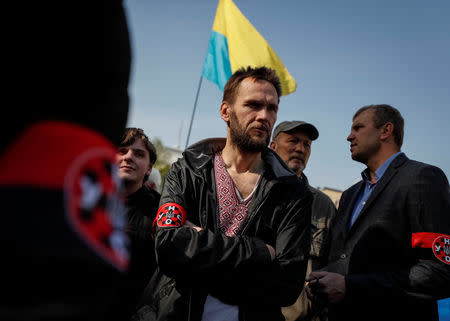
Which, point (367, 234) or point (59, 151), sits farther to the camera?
point (367, 234)

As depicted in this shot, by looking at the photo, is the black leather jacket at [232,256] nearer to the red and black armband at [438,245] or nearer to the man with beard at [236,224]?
the man with beard at [236,224]

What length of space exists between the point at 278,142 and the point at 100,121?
451 centimetres

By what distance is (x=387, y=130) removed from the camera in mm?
3406

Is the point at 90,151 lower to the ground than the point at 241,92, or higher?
lower

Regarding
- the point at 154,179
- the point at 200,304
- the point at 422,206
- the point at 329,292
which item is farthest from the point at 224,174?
the point at 154,179

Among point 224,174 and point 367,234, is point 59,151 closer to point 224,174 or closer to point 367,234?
point 224,174

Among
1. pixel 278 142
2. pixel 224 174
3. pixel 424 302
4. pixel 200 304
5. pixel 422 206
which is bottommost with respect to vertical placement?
pixel 424 302

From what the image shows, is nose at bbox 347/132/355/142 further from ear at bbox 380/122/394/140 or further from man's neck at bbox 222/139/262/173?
man's neck at bbox 222/139/262/173

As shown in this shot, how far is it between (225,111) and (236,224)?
3.76ft

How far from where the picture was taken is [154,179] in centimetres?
457

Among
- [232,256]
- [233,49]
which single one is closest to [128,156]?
[232,256]

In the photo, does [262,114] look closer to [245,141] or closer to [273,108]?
[273,108]

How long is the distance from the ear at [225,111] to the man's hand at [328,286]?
4.81 ft

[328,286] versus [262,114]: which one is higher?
[262,114]
